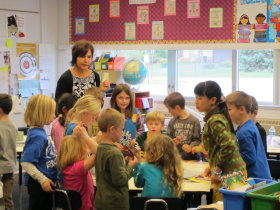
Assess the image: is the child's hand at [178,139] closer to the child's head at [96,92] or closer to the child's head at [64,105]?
the child's head at [96,92]

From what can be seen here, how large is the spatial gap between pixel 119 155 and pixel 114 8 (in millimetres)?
5540

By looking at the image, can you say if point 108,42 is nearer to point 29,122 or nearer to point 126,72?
point 126,72

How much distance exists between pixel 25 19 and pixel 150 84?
2.45 metres

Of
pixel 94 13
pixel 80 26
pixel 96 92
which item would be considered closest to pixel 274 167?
pixel 96 92

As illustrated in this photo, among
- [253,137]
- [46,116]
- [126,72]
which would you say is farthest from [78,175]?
[126,72]

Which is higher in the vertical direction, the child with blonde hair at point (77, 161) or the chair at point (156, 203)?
the child with blonde hair at point (77, 161)

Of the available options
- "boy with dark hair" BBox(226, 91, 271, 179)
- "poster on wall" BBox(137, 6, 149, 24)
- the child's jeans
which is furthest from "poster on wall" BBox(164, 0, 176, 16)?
"boy with dark hair" BBox(226, 91, 271, 179)

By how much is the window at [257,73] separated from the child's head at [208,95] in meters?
3.92

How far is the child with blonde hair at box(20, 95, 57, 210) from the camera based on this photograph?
311 centimetres

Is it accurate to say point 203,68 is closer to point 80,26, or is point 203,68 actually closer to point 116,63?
point 116,63

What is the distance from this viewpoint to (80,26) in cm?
832

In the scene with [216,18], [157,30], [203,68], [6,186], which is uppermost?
[216,18]

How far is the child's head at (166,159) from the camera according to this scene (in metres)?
2.91

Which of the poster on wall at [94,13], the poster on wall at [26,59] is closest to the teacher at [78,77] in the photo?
the poster on wall at [26,59]
